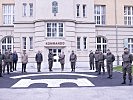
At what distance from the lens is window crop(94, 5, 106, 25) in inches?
1741

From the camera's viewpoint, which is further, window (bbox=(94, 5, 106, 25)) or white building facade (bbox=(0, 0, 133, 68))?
window (bbox=(94, 5, 106, 25))

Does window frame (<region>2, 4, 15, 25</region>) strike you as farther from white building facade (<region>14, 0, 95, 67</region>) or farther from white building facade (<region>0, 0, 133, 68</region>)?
white building facade (<region>14, 0, 95, 67</region>)

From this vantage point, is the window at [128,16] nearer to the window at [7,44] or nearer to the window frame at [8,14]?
the window frame at [8,14]

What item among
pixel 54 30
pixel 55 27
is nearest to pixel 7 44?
pixel 54 30

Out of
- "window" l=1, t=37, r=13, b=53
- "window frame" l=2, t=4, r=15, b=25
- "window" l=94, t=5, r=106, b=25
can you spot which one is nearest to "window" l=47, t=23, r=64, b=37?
"window" l=1, t=37, r=13, b=53

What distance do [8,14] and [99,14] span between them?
39.4 feet

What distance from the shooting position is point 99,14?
44375 millimetres

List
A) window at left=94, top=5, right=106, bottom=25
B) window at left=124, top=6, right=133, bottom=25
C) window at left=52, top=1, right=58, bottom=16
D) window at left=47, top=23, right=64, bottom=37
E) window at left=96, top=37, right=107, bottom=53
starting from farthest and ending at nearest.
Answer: window at left=124, top=6, right=133, bottom=25
window at left=94, top=5, right=106, bottom=25
window at left=96, top=37, right=107, bottom=53
window at left=52, top=1, right=58, bottom=16
window at left=47, top=23, right=64, bottom=37

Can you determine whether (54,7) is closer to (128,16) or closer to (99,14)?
(99,14)

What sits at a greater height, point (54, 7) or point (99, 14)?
point (54, 7)

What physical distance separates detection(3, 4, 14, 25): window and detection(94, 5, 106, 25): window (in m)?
11.1

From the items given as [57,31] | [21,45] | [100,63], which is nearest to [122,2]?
[57,31]

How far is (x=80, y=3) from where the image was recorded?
41406 mm

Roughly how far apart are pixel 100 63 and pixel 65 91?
10662 mm
